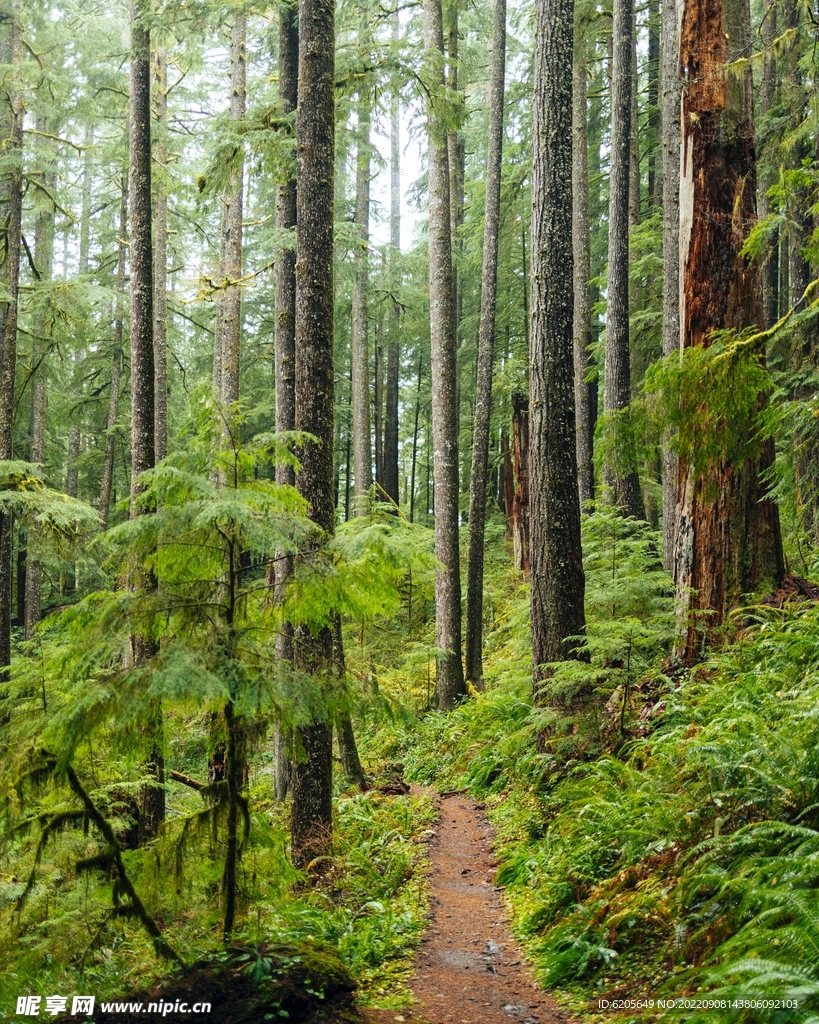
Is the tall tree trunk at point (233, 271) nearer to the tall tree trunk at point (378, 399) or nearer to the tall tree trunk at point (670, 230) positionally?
the tall tree trunk at point (670, 230)

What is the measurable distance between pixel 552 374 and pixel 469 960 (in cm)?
520

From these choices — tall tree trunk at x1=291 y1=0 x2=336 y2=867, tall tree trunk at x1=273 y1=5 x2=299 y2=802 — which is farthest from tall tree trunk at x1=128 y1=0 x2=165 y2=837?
tall tree trunk at x1=291 y1=0 x2=336 y2=867

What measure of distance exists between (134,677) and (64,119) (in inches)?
697

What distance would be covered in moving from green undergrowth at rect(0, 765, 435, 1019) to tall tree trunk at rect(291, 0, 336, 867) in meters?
0.51

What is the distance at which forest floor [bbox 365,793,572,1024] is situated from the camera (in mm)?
4125

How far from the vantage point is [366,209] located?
70.1ft

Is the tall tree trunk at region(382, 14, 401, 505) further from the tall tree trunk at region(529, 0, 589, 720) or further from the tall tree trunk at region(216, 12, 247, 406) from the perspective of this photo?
the tall tree trunk at region(529, 0, 589, 720)

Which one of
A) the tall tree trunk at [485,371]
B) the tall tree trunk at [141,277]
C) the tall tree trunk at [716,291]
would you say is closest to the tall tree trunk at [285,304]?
the tall tree trunk at [141,277]

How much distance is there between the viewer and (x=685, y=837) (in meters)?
4.34

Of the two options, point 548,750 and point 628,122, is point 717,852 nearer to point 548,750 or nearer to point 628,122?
point 548,750

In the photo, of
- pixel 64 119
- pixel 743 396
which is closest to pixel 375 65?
pixel 743 396

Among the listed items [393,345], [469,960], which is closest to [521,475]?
[393,345]

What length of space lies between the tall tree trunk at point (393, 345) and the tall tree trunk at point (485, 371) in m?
5.40

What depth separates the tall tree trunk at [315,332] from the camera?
252 inches
